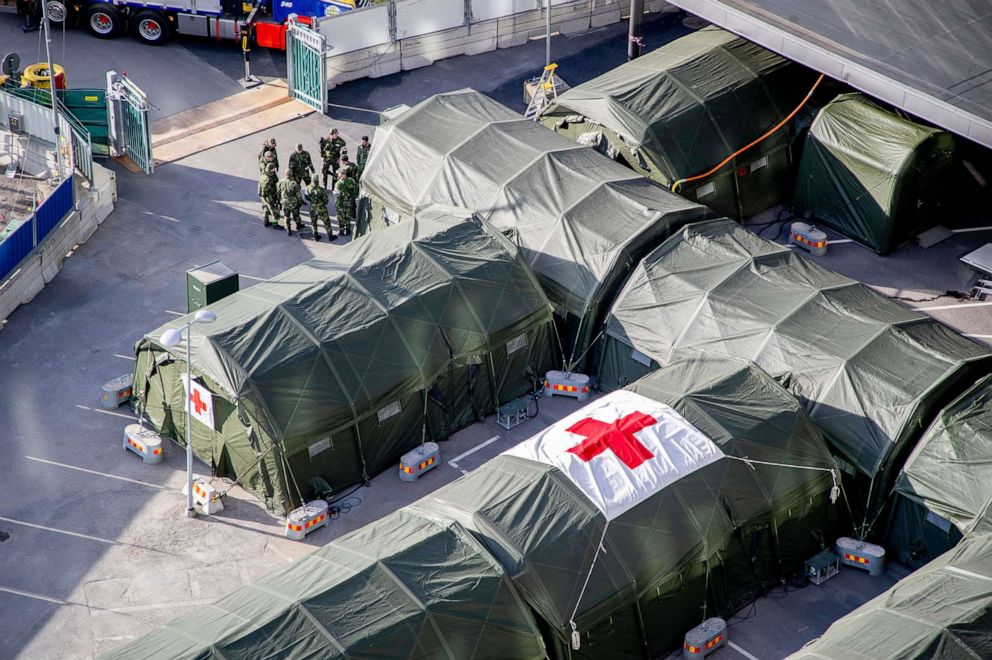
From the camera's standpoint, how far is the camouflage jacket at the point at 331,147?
3169cm

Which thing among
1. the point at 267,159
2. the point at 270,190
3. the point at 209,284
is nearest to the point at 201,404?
the point at 209,284

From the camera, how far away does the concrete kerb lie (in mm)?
27594

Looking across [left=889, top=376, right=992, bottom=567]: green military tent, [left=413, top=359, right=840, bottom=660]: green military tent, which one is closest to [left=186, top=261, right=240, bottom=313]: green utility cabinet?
[left=413, top=359, right=840, bottom=660]: green military tent

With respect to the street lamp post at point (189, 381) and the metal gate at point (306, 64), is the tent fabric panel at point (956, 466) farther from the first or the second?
the metal gate at point (306, 64)

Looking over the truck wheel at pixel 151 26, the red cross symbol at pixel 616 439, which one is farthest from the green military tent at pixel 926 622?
the truck wheel at pixel 151 26

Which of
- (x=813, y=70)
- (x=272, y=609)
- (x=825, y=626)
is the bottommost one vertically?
(x=825, y=626)

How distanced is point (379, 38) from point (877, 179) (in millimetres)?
13536

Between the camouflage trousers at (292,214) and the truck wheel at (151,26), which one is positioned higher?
the truck wheel at (151,26)

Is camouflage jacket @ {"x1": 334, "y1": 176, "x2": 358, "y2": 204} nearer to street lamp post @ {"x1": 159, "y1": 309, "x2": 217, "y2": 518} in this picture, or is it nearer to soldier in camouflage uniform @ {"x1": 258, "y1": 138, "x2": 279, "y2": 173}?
soldier in camouflage uniform @ {"x1": 258, "y1": 138, "x2": 279, "y2": 173}

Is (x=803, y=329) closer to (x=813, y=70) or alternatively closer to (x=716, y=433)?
(x=716, y=433)

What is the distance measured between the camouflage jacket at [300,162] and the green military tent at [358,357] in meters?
5.08

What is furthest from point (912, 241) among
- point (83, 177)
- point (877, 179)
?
point (83, 177)

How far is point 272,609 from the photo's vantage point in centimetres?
1853

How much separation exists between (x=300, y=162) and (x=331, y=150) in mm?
1163
